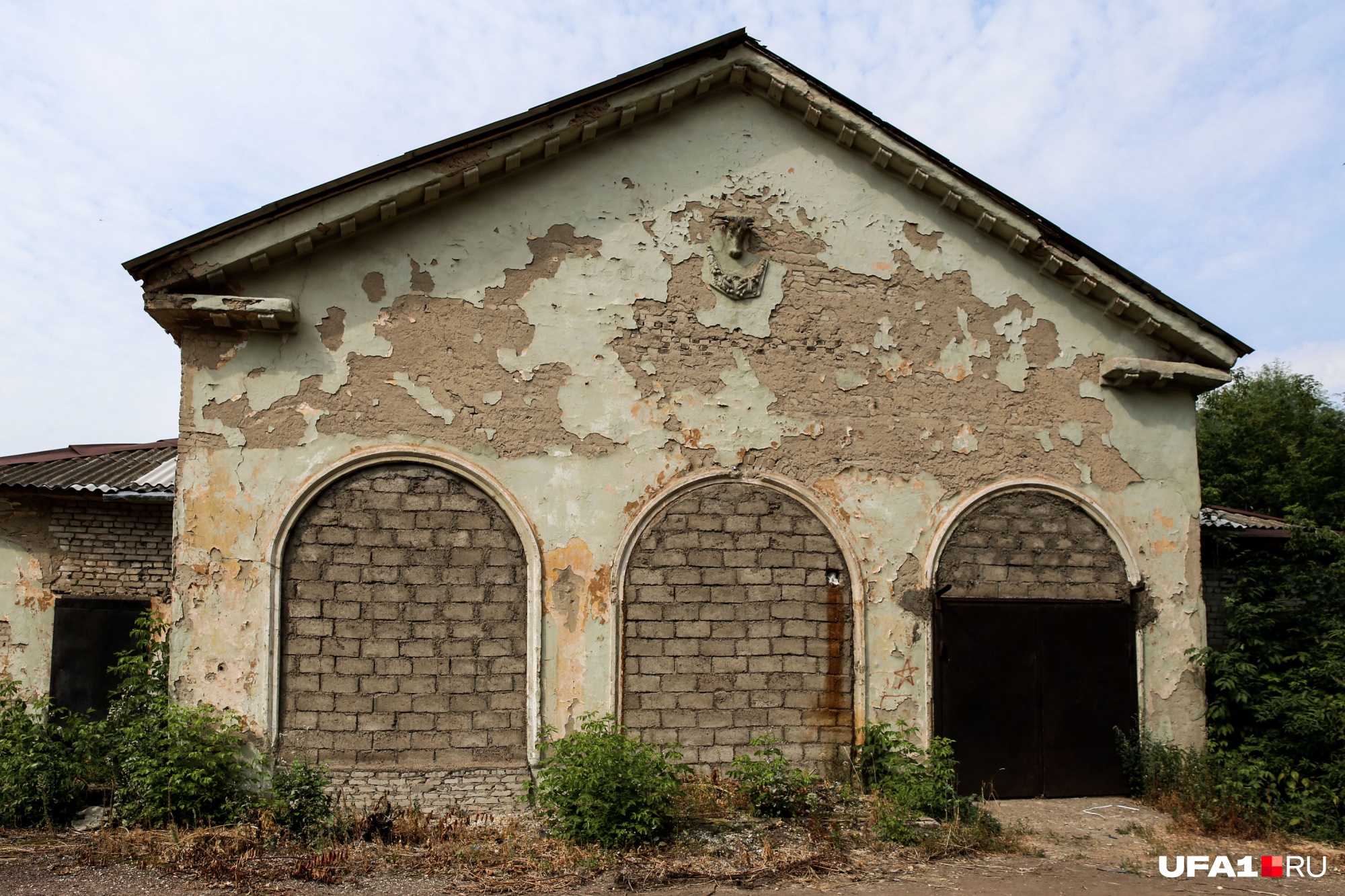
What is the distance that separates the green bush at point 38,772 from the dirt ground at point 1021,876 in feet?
1.75

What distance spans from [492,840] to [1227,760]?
21.8 feet

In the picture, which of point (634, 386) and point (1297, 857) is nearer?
point (1297, 857)

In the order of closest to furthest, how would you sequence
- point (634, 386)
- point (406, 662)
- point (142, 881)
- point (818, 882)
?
point (142, 881) < point (818, 882) < point (406, 662) < point (634, 386)

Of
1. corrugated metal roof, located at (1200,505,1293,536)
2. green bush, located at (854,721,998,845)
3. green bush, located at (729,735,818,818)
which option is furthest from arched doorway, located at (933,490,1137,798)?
corrugated metal roof, located at (1200,505,1293,536)

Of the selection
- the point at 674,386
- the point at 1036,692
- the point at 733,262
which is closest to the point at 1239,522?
the point at 1036,692

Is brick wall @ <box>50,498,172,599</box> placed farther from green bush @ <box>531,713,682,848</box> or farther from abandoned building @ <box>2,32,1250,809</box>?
green bush @ <box>531,713,682,848</box>

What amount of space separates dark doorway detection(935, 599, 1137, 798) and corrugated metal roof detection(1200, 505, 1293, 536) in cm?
236

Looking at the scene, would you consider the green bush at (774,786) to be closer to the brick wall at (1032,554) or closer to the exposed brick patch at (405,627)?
the exposed brick patch at (405,627)

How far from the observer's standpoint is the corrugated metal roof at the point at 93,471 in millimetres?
9172

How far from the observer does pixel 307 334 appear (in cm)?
790

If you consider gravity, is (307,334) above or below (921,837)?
above

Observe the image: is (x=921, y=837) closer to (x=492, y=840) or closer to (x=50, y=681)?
(x=492, y=840)

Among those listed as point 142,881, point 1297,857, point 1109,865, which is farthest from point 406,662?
point 1297,857

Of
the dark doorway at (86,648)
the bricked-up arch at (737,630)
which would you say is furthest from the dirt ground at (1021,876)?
the dark doorway at (86,648)
